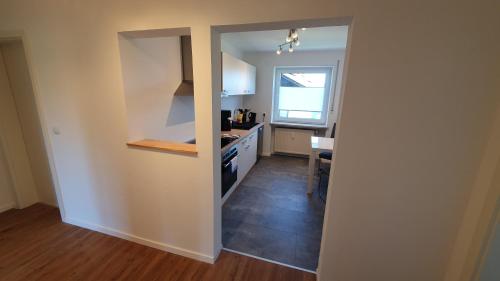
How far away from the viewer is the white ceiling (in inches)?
114

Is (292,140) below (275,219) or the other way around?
the other way around

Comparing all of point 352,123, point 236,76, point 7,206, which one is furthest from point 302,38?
point 7,206

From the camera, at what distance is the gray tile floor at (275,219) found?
2.01 m

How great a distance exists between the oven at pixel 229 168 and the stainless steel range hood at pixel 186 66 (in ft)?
3.37

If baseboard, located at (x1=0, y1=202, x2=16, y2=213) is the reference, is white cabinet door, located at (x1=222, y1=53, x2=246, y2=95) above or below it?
above

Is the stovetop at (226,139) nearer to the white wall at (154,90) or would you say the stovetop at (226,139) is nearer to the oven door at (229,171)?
the oven door at (229,171)

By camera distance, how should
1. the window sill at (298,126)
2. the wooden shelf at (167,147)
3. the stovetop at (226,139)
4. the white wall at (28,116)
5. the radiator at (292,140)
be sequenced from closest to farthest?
1. the wooden shelf at (167,147)
2. the white wall at (28,116)
3. the stovetop at (226,139)
4. the window sill at (298,126)
5. the radiator at (292,140)

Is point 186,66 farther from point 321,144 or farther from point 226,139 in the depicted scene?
point 321,144

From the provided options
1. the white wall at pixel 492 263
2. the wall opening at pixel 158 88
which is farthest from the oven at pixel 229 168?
the white wall at pixel 492 263

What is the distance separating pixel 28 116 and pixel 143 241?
6.91ft

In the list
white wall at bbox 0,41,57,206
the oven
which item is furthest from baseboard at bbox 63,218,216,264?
the oven

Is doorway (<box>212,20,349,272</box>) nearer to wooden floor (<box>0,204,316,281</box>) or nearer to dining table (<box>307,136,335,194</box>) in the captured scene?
dining table (<box>307,136,335,194</box>)

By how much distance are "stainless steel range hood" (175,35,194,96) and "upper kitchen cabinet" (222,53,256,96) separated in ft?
1.57

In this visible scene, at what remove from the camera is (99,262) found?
183cm
